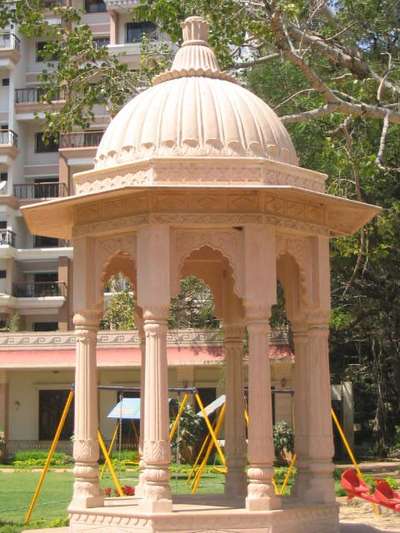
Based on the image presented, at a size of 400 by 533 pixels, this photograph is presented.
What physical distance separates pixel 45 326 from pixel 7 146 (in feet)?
27.3

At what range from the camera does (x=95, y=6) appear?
4525cm

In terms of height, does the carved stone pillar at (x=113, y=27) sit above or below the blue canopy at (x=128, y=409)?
above

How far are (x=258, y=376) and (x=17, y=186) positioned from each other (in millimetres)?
35004

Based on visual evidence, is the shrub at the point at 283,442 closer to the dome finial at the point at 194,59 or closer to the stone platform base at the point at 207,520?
the stone platform base at the point at 207,520

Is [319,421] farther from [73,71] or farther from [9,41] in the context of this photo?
[9,41]

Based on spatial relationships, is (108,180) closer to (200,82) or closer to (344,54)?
(200,82)

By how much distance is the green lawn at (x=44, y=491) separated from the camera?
45.3 feet

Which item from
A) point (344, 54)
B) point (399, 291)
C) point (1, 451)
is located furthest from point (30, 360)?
point (344, 54)

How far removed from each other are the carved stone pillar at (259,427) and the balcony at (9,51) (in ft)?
118

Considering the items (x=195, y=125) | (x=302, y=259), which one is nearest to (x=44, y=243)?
(x=302, y=259)

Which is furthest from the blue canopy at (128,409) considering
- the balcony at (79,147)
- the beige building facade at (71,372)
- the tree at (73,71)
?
the balcony at (79,147)

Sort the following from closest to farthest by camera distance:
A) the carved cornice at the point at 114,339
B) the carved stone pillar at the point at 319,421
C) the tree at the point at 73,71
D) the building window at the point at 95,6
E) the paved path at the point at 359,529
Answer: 1. the carved stone pillar at the point at 319,421
2. the paved path at the point at 359,529
3. the tree at the point at 73,71
4. the carved cornice at the point at 114,339
5. the building window at the point at 95,6

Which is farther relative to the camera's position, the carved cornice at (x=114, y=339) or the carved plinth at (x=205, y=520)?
the carved cornice at (x=114, y=339)

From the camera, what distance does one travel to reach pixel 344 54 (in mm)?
15984
